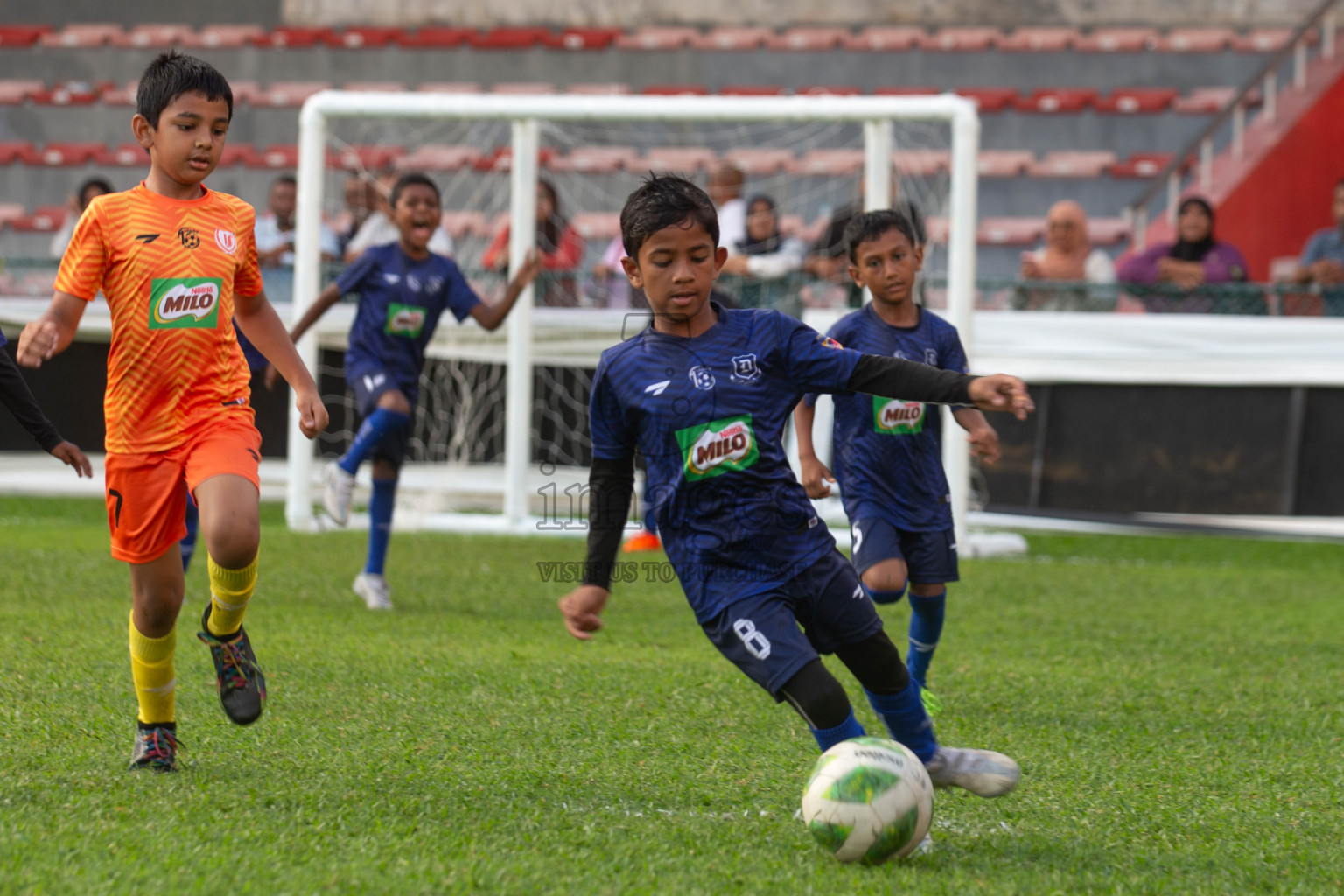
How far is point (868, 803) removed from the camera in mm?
2717

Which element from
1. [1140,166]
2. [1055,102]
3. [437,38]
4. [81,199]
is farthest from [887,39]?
[81,199]

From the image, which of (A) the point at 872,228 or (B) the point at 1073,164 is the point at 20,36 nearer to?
(B) the point at 1073,164

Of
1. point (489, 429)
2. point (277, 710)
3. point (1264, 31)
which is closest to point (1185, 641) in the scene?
point (277, 710)

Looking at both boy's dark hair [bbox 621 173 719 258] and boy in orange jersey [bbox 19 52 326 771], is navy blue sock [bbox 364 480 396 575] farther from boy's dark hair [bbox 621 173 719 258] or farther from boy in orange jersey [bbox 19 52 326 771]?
boy's dark hair [bbox 621 173 719 258]

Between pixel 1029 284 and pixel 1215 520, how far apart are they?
2.14 metres

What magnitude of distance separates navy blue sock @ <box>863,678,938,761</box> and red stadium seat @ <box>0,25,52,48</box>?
17105mm

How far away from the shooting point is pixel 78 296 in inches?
127

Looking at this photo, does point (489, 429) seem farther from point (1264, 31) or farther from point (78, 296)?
point (1264, 31)

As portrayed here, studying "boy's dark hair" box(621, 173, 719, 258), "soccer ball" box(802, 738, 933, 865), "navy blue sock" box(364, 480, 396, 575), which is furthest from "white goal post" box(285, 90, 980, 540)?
"soccer ball" box(802, 738, 933, 865)

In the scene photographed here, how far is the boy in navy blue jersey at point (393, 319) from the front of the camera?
6.45 metres

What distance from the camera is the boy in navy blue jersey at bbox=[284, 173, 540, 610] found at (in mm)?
6449

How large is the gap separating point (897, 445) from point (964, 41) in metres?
13.0

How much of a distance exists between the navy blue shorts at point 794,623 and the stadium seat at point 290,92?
1459 cm

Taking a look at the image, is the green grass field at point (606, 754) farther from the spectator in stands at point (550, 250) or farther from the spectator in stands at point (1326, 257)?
the spectator in stands at point (1326, 257)
